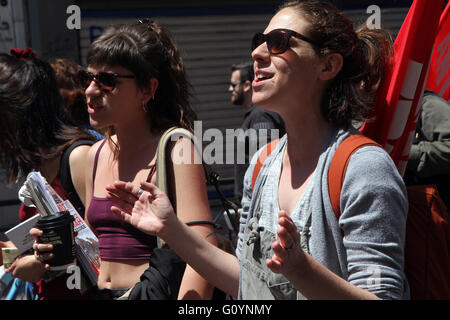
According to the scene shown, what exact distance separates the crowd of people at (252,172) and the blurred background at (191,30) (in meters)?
5.73

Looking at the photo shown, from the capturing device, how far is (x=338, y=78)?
194 cm

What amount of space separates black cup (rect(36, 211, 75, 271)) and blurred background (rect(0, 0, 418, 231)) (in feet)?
19.7

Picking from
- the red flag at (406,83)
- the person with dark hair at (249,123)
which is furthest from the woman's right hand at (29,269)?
the person with dark hair at (249,123)

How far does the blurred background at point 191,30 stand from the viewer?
875 cm

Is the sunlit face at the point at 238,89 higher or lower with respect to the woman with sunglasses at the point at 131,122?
lower

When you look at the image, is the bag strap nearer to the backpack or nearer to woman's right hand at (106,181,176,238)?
woman's right hand at (106,181,176,238)

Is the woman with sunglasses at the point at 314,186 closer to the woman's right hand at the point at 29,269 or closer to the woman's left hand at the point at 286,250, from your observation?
the woman's left hand at the point at 286,250

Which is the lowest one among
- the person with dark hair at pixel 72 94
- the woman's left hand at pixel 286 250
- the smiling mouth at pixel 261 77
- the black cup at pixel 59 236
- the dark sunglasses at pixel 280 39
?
the black cup at pixel 59 236

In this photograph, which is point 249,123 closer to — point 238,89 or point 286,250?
point 238,89

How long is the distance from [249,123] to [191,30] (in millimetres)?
4340

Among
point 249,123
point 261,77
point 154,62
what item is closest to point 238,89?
point 249,123

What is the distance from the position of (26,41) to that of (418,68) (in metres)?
7.91

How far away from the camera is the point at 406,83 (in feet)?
6.25
